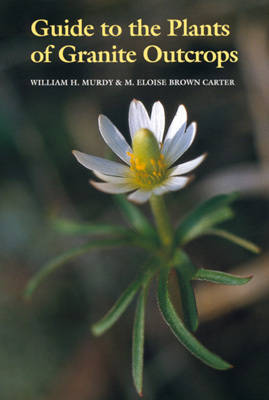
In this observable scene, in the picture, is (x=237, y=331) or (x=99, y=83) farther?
(x=99, y=83)

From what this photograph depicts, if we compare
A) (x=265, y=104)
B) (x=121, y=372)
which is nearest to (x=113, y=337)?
(x=121, y=372)

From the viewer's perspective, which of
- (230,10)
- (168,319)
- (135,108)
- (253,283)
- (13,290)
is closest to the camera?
(168,319)

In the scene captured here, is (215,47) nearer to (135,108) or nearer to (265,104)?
(265,104)

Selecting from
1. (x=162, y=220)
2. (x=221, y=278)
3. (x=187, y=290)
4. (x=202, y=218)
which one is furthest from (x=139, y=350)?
(x=202, y=218)

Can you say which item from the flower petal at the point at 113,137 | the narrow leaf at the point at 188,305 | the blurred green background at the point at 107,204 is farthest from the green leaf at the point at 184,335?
the blurred green background at the point at 107,204

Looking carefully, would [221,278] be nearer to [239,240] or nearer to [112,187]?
[239,240]

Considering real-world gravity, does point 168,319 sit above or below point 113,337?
above

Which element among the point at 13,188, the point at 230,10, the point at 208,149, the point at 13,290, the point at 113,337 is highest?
the point at 230,10

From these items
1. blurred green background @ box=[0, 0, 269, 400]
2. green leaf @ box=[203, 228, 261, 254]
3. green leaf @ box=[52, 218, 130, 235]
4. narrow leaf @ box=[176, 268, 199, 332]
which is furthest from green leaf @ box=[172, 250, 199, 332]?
blurred green background @ box=[0, 0, 269, 400]
